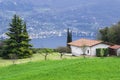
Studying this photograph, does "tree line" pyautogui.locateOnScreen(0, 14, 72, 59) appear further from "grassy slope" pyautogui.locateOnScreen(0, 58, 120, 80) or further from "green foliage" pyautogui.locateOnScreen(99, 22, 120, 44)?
"grassy slope" pyautogui.locateOnScreen(0, 58, 120, 80)

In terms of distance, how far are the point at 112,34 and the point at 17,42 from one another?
1418 centimetres

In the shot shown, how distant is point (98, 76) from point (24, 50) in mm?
29868

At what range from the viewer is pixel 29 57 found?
5038cm

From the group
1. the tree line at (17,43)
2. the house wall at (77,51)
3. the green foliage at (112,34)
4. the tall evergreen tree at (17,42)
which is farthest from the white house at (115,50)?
the tall evergreen tree at (17,42)

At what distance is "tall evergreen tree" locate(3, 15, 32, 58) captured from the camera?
5016cm

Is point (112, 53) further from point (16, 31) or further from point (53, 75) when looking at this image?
point (53, 75)

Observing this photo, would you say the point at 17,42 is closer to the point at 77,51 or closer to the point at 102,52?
the point at 77,51

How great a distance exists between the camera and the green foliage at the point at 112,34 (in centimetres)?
5691

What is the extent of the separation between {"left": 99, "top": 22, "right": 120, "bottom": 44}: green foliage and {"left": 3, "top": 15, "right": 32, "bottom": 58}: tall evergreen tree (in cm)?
1260

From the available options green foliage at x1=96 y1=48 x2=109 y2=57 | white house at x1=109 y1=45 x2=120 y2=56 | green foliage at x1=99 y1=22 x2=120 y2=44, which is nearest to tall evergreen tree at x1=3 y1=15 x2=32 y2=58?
green foliage at x1=96 y1=48 x2=109 y2=57

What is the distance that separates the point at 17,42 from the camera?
51.2 metres

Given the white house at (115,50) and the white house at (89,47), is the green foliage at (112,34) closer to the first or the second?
the white house at (89,47)

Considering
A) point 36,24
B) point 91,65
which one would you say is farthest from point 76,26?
point 91,65

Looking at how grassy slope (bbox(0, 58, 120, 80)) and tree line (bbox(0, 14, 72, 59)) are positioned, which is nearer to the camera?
grassy slope (bbox(0, 58, 120, 80))
